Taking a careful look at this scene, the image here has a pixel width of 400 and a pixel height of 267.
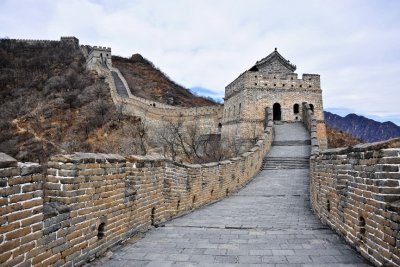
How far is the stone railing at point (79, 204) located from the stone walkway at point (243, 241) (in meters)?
0.36

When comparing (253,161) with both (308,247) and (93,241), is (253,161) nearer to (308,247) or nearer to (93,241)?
(308,247)

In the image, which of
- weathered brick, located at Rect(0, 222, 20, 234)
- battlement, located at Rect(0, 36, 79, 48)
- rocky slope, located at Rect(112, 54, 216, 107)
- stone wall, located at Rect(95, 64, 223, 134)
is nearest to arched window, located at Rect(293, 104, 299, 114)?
stone wall, located at Rect(95, 64, 223, 134)

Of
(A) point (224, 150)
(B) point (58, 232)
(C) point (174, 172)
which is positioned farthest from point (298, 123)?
(B) point (58, 232)

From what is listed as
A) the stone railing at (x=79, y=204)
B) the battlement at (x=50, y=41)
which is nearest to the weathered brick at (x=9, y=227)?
the stone railing at (x=79, y=204)

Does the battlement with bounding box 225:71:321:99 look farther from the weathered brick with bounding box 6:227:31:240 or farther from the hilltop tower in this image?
the weathered brick with bounding box 6:227:31:240

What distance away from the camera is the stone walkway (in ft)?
15.6

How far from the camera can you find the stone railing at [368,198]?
3994mm

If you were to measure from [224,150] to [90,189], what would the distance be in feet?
69.8

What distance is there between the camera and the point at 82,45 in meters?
69.2

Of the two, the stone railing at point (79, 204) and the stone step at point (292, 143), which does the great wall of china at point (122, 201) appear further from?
the stone step at point (292, 143)

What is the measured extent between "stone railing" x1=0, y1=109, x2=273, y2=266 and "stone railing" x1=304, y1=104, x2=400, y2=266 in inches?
135

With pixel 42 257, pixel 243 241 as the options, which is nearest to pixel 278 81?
pixel 243 241

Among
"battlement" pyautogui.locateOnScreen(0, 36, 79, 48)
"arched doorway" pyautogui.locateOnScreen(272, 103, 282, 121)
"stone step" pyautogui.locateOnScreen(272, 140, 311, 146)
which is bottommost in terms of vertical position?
"stone step" pyautogui.locateOnScreen(272, 140, 311, 146)

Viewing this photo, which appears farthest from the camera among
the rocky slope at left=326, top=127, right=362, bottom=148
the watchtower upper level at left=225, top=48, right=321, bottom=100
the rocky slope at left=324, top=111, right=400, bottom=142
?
the rocky slope at left=324, top=111, right=400, bottom=142
